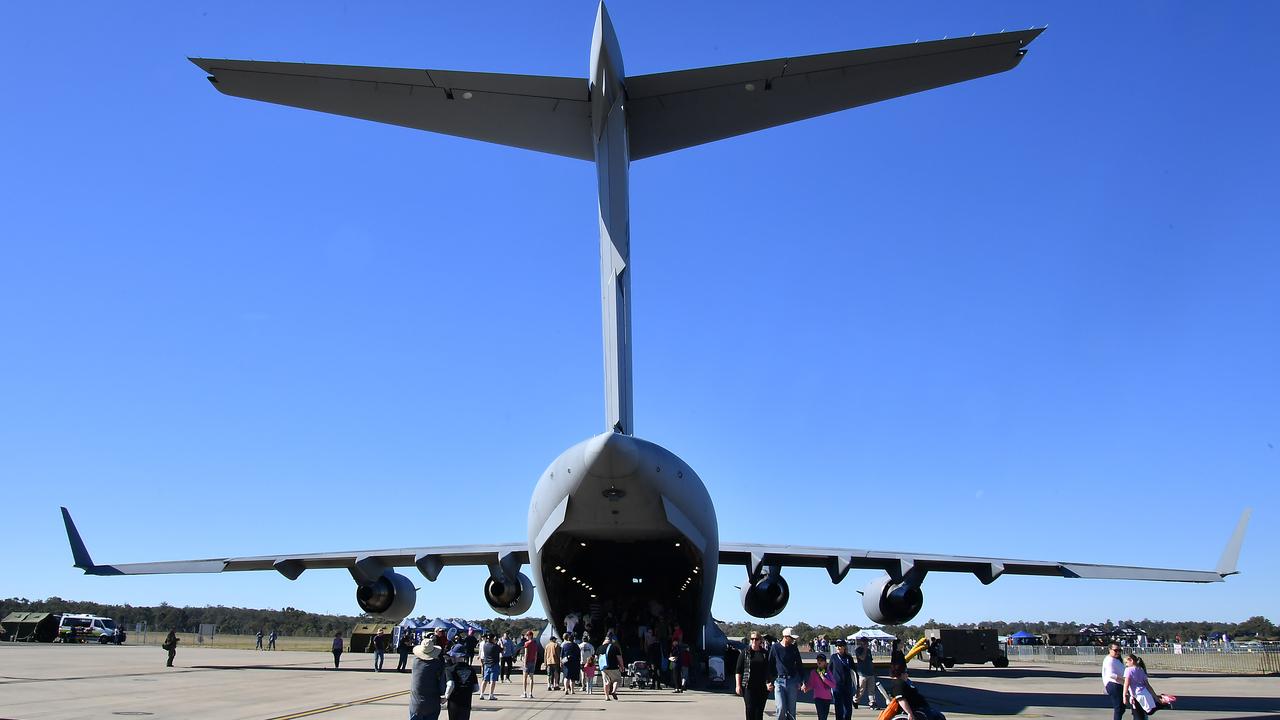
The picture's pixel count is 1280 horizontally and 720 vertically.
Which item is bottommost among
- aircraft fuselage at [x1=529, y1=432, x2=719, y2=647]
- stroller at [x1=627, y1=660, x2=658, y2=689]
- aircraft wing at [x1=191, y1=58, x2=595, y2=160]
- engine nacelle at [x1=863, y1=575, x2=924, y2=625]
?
stroller at [x1=627, y1=660, x2=658, y2=689]

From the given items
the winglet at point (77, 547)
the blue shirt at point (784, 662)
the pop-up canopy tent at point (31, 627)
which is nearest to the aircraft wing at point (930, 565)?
the blue shirt at point (784, 662)

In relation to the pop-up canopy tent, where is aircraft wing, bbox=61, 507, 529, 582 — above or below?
above

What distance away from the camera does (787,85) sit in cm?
1066

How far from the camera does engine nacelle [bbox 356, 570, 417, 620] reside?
17969mm

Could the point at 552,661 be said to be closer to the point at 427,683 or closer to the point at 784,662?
the point at 784,662

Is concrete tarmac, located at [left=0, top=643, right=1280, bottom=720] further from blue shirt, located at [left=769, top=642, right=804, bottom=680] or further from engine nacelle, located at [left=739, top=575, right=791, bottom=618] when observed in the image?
engine nacelle, located at [left=739, top=575, right=791, bottom=618]

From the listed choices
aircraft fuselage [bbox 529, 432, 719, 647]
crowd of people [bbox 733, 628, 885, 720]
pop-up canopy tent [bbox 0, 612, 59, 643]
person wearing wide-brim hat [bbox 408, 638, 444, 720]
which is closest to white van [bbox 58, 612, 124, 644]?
pop-up canopy tent [bbox 0, 612, 59, 643]

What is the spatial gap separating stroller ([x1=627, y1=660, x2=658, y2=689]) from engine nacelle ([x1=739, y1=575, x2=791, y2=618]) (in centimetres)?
372

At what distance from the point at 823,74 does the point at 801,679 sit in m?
6.98

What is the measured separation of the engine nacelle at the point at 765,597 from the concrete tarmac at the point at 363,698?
10.7 ft

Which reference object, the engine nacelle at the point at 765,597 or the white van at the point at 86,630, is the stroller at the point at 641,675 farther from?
the white van at the point at 86,630

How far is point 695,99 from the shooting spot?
38.2 feet

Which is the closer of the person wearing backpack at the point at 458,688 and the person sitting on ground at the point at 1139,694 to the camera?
the person wearing backpack at the point at 458,688

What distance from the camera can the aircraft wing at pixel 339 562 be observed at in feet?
58.5
